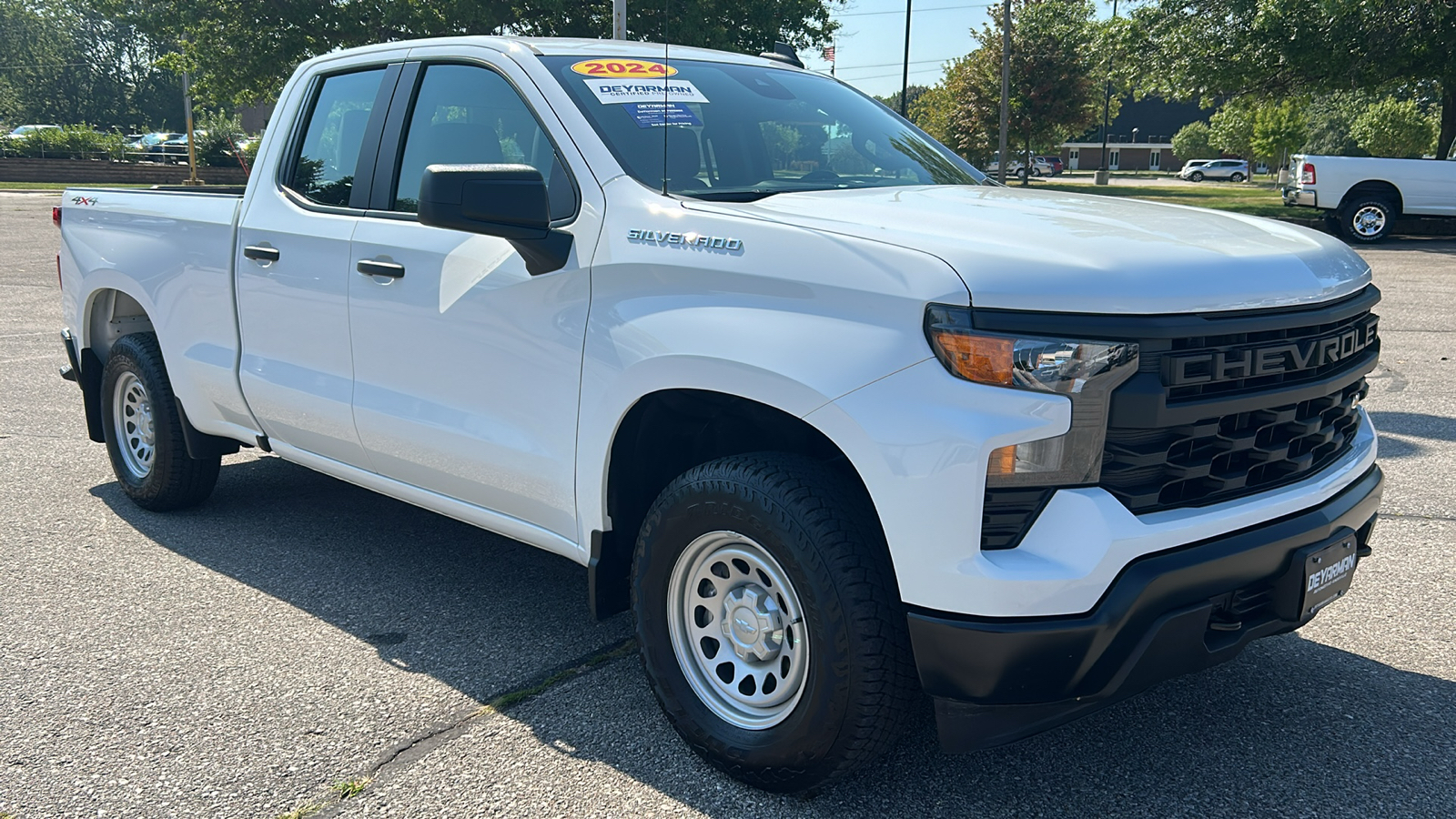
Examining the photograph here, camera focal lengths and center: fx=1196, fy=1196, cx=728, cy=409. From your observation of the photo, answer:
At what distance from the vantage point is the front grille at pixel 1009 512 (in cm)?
252

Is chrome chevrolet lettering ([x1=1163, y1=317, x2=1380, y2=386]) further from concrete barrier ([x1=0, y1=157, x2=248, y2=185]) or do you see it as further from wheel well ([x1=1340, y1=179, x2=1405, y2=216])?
concrete barrier ([x1=0, y1=157, x2=248, y2=185])

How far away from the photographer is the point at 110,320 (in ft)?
18.5

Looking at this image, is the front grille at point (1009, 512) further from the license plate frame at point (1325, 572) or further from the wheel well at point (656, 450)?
the license plate frame at point (1325, 572)

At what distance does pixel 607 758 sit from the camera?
325 cm

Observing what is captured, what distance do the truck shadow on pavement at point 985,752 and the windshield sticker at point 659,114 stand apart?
171cm

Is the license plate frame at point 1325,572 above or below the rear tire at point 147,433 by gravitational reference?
above

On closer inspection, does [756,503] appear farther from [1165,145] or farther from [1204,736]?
[1165,145]

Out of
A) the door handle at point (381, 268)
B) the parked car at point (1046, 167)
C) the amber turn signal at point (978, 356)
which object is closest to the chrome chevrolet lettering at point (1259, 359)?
the amber turn signal at point (978, 356)

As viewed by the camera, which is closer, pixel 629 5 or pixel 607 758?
pixel 607 758

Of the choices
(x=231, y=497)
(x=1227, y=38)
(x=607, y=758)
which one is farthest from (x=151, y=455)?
(x=1227, y=38)

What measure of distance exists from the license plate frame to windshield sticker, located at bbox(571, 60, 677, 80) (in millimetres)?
2277

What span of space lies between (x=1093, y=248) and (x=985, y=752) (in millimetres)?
1453

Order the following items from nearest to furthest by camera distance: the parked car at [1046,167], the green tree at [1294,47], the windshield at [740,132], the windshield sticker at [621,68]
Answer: the windshield at [740,132] → the windshield sticker at [621,68] → the green tree at [1294,47] → the parked car at [1046,167]

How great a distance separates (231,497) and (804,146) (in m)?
3.51
